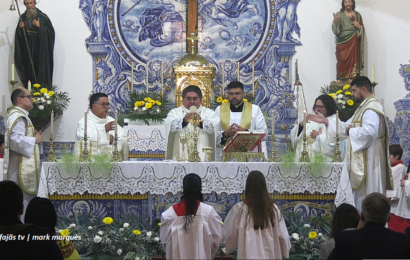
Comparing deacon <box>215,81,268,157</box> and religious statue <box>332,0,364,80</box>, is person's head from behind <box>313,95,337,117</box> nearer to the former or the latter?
deacon <box>215,81,268,157</box>


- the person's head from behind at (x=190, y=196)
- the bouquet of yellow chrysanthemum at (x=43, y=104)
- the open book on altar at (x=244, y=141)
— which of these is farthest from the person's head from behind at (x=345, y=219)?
the bouquet of yellow chrysanthemum at (x=43, y=104)

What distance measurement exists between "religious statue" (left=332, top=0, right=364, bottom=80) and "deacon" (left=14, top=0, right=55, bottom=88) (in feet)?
16.0

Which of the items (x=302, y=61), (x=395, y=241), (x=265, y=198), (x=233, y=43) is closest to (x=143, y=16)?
(x=233, y=43)

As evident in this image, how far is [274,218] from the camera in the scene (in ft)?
17.4

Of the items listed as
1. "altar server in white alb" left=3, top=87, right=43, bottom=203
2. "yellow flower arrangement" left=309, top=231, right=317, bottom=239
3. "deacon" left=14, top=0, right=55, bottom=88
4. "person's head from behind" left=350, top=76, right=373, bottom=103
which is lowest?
"yellow flower arrangement" left=309, top=231, right=317, bottom=239

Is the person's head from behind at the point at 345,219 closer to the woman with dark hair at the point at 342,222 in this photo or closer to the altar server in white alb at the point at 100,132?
the woman with dark hair at the point at 342,222

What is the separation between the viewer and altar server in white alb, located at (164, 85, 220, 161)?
25.5 feet

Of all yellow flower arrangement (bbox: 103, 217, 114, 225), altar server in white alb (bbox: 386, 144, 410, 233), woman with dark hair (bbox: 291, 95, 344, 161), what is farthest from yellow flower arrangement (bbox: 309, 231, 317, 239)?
altar server in white alb (bbox: 386, 144, 410, 233)

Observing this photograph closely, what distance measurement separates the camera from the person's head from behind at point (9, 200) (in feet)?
14.0

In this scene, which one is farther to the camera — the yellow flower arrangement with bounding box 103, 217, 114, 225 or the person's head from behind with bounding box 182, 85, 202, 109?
the person's head from behind with bounding box 182, 85, 202, 109

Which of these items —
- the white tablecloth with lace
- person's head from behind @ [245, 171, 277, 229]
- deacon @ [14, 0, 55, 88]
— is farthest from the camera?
deacon @ [14, 0, 55, 88]

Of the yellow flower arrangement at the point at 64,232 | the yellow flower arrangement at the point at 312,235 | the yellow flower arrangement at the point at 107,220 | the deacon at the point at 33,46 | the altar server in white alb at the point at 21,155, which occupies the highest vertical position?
the deacon at the point at 33,46

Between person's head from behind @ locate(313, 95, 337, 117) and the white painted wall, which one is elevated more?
the white painted wall

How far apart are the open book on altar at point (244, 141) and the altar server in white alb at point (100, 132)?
5.54 ft
